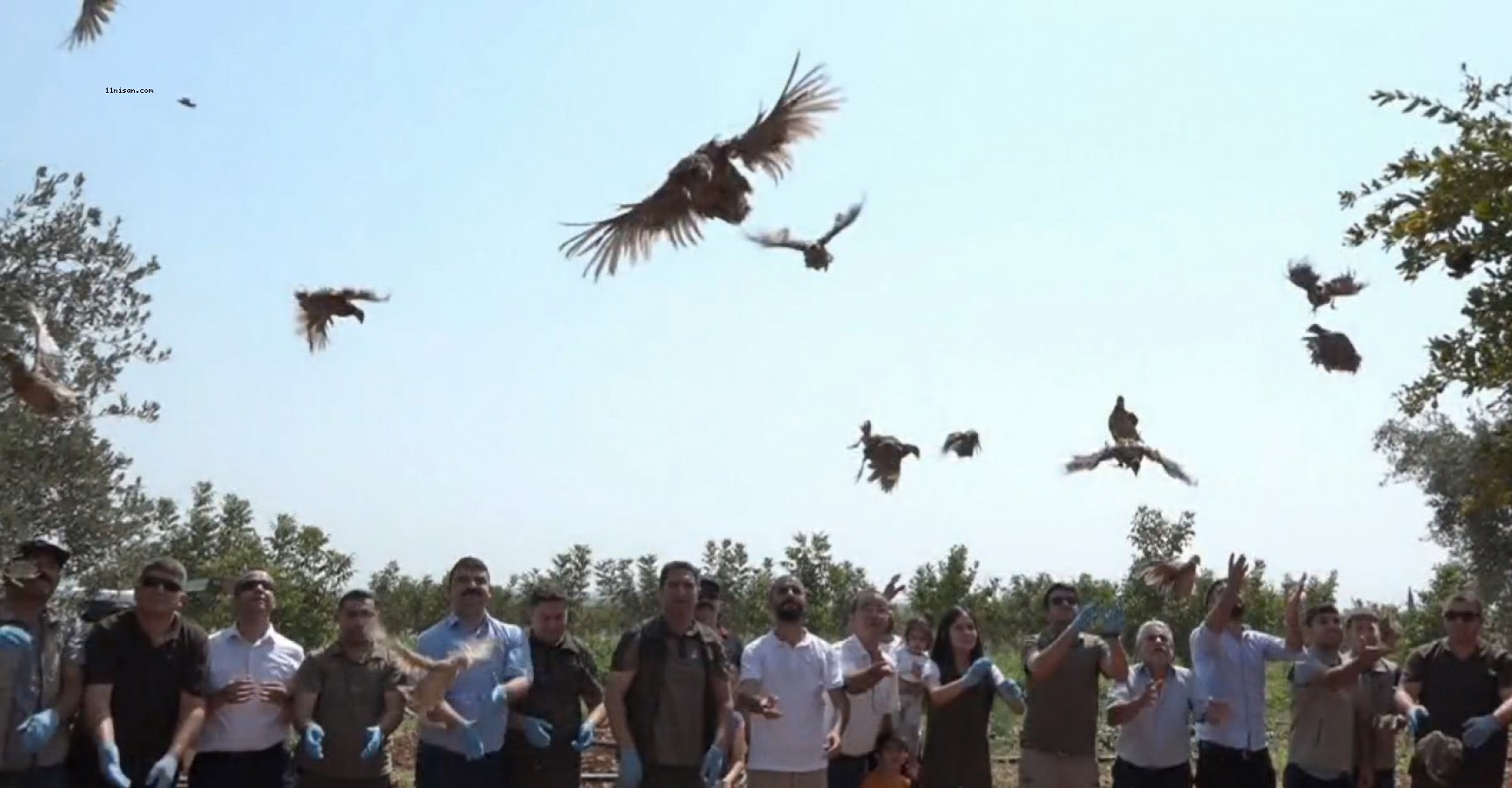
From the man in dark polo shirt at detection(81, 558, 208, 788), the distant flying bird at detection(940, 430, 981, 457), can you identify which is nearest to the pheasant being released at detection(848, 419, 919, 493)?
the distant flying bird at detection(940, 430, 981, 457)

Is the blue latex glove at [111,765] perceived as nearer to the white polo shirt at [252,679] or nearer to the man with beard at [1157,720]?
the white polo shirt at [252,679]

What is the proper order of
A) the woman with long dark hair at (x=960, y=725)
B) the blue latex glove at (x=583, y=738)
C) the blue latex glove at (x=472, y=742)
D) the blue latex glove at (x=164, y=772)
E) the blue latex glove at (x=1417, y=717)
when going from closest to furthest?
the blue latex glove at (x=164, y=772) < the blue latex glove at (x=472, y=742) < the blue latex glove at (x=583, y=738) < the woman with long dark hair at (x=960, y=725) < the blue latex glove at (x=1417, y=717)

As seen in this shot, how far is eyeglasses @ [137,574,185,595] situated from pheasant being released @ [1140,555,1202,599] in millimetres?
4543

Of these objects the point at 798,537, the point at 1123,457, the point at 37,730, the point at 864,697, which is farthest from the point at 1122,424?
the point at 798,537

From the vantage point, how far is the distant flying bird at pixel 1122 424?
9141 millimetres

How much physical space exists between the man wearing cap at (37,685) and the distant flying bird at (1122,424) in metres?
5.06

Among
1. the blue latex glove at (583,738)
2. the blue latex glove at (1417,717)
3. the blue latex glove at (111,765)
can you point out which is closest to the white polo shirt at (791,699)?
the blue latex glove at (583,738)

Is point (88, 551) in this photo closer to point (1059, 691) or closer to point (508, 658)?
point (508, 658)

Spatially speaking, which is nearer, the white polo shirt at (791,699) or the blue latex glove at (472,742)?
the blue latex glove at (472,742)

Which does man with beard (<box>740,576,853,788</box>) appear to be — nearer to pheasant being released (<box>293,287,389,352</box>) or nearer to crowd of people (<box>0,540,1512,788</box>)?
crowd of people (<box>0,540,1512,788</box>)

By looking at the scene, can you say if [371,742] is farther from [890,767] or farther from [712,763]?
[890,767]

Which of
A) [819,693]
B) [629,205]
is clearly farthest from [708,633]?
[629,205]

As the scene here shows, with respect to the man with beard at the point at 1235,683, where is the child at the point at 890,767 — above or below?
below

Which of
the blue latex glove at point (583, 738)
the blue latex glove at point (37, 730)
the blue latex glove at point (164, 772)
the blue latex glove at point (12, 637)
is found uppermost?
the blue latex glove at point (12, 637)
